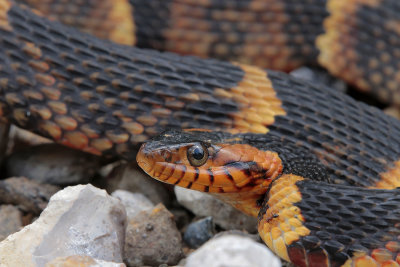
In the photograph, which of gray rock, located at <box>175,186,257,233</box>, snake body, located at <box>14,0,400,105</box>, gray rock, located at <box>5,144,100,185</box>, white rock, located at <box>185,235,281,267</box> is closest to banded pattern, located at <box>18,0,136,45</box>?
snake body, located at <box>14,0,400,105</box>

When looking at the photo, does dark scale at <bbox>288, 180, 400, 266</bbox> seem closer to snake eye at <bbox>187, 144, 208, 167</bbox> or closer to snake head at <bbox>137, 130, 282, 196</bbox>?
snake head at <bbox>137, 130, 282, 196</bbox>

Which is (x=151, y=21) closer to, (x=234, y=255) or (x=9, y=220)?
(x=9, y=220)

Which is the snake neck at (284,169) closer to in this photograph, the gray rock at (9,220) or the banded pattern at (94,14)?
the gray rock at (9,220)

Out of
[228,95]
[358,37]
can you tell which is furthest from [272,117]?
[358,37]

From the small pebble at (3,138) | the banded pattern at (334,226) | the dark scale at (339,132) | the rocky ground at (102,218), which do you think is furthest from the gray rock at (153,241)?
the small pebble at (3,138)

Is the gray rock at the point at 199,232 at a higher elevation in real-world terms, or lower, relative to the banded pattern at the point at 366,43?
lower

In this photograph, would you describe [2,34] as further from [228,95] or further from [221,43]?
[221,43]

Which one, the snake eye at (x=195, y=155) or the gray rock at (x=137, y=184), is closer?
the snake eye at (x=195, y=155)
